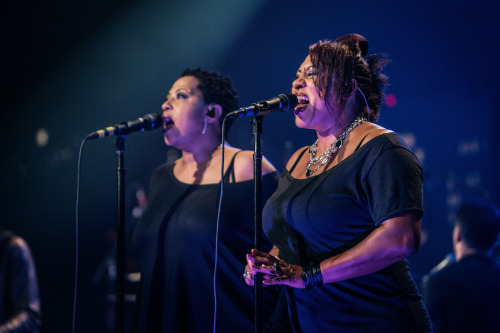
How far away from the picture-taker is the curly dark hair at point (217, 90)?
9.07ft

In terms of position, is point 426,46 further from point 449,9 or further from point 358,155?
point 358,155

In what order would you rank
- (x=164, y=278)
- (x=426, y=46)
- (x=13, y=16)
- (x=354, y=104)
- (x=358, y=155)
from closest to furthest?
(x=358, y=155) < (x=354, y=104) < (x=164, y=278) < (x=13, y=16) < (x=426, y=46)

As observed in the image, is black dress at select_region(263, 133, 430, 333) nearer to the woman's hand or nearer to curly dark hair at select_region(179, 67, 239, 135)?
the woman's hand

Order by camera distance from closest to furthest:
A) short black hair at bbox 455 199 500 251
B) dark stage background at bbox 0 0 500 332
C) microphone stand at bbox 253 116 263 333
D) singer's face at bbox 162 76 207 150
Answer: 1. microphone stand at bbox 253 116 263 333
2. singer's face at bbox 162 76 207 150
3. short black hair at bbox 455 199 500 251
4. dark stage background at bbox 0 0 500 332

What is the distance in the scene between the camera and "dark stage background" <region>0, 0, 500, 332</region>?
193 inches

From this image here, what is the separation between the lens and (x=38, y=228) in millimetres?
5559

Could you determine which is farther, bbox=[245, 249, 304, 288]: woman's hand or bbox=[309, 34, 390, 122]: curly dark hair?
bbox=[309, 34, 390, 122]: curly dark hair

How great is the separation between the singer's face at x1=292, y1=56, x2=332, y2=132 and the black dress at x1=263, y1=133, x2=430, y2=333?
23cm

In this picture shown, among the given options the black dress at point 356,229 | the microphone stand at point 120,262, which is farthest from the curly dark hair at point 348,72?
the microphone stand at point 120,262

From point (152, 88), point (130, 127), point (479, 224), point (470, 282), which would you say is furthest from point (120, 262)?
point (152, 88)

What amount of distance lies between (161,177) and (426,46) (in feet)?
13.6

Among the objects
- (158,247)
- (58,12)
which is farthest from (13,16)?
(158,247)

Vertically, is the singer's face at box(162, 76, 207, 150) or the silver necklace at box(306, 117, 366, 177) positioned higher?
the singer's face at box(162, 76, 207, 150)

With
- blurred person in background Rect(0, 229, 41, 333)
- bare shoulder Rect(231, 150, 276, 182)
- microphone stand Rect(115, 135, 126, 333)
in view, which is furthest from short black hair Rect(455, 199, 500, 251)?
blurred person in background Rect(0, 229, 41, 333)
